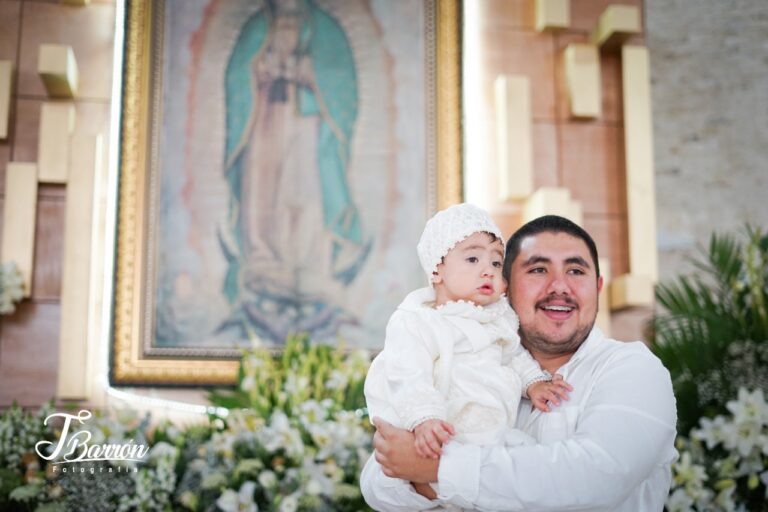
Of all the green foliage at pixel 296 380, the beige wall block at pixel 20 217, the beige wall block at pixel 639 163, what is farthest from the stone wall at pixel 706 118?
the beige wall block at pixel 20 217

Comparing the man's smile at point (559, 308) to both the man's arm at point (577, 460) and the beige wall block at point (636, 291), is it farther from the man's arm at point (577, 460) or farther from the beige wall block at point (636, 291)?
the beige wall block at point (636, 291)

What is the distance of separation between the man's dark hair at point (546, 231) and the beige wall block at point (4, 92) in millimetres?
2989

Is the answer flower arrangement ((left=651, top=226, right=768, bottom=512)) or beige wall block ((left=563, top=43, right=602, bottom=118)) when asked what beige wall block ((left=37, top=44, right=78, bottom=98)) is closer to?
beige wall block ((left=563, top=43, right=602, bottom=118))

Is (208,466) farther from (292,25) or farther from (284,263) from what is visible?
(292,25)

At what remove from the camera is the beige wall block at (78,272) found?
4.18 meters

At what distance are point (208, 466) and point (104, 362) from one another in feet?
4.18

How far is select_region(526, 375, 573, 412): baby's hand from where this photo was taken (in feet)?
7.22

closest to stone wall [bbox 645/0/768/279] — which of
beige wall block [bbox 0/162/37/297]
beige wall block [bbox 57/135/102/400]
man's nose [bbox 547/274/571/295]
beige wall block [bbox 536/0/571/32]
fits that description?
beige wall block [bbox 536/0/571/32]

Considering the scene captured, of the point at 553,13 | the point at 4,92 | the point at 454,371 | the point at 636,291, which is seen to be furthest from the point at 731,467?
the point at 4,92

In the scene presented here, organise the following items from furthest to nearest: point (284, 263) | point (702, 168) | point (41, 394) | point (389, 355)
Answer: point (702, 168) < point (284, 263) < point (41, 394) < point (389, 355)

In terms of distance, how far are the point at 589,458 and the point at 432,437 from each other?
0.35 m

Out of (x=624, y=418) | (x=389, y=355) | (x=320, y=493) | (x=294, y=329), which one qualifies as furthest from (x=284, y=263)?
(x=624, y=418)

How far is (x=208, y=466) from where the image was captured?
330 centimetres

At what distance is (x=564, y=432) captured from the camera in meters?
2.13
